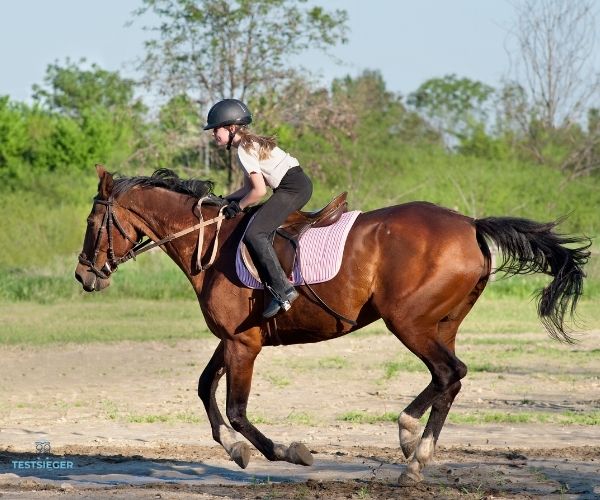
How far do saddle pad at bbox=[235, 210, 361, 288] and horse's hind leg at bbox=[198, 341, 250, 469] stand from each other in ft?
1.99

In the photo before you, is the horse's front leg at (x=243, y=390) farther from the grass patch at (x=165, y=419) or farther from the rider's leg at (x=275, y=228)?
the grass patch at (x=165, y=419)

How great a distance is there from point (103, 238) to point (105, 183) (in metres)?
0.43

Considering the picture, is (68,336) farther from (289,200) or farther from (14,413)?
(289,200)

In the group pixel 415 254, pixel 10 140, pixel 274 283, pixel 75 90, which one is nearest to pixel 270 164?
pixel 274 283

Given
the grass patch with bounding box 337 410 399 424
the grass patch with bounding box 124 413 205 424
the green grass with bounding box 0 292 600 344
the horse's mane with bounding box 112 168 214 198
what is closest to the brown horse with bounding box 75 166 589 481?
the horse's mane with bounding box 112 168 214 198

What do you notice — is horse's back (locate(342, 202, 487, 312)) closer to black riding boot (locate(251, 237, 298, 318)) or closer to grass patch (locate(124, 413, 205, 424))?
black riding boot (locate(251, 237, 298, 318))

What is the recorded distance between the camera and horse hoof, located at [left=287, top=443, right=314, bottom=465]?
27.9 ft

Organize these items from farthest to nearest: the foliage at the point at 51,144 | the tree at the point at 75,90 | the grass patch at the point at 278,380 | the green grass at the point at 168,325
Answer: the tree at the point at 75,90 < the foliage at the point at 51,144 < the green grass at the point at 168,325 < the grass patch at the point at 278,380

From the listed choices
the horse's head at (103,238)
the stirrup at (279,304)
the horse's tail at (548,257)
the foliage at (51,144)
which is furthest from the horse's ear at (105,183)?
the foliage at (51,144)

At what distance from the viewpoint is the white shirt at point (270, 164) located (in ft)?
29.0

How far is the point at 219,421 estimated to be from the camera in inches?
354

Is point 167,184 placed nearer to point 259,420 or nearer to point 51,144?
point 259,420

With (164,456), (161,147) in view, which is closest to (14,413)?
(164,456)

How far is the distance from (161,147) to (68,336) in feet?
40.9
